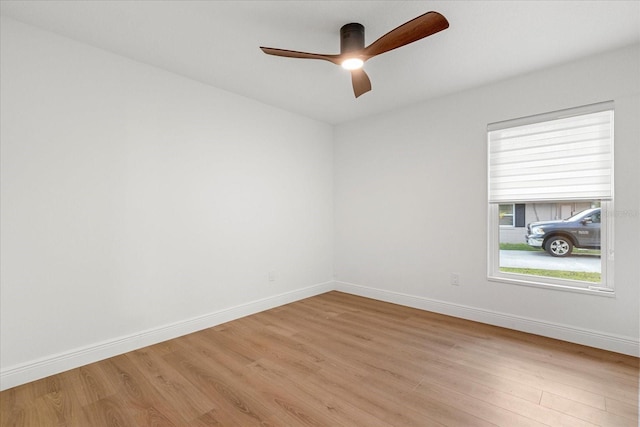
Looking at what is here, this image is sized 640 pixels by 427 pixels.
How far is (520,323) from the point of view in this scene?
3002mm

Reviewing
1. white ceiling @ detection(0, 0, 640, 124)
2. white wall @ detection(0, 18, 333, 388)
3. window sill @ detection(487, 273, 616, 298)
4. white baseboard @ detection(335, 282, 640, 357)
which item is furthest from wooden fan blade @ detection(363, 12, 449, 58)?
white baseboard @ detection(335, 282, 640, 357)

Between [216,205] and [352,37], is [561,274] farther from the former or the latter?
[216,205]

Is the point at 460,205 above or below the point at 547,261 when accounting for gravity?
above

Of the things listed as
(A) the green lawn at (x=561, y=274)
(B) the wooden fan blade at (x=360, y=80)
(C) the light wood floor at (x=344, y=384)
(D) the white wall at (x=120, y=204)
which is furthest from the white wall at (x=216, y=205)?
(B) the wooden fan blade at (x=360, y=80)

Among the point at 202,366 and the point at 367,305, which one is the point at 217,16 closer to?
the point at 202,366

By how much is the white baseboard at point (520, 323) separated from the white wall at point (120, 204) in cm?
157

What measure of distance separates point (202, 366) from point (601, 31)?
13.1 ft

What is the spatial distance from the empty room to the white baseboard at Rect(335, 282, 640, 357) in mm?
18

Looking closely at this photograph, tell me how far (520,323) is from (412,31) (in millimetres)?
2881

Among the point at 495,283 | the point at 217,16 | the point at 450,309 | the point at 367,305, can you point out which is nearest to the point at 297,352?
the point at 367,305

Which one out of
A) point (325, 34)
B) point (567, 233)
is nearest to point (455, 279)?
point (567, 233)

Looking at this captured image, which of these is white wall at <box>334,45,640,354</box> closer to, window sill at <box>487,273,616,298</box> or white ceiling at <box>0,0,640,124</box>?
window sill at <box>487,273,616,298</box>

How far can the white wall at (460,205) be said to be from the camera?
8.24 feet

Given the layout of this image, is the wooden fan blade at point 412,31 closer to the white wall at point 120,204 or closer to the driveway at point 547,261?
the white wall at point 120,204
